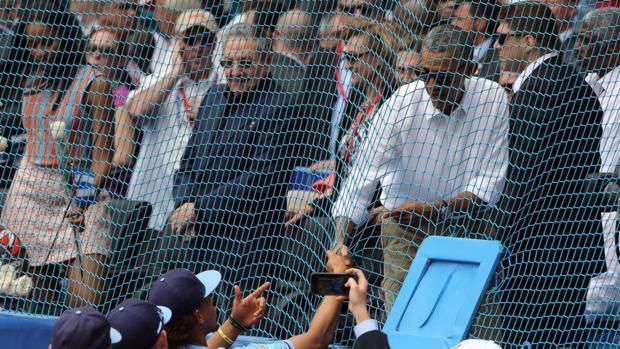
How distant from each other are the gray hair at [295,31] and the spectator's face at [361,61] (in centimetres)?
39

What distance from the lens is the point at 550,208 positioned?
5.64 m

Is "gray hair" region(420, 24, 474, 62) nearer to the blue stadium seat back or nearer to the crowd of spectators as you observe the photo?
the crowd of spectators

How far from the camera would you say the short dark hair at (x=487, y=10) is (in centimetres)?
616

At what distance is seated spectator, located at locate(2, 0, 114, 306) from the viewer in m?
7.02

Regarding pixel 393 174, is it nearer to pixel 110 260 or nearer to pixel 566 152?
pixel 566 152

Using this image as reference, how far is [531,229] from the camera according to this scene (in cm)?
567

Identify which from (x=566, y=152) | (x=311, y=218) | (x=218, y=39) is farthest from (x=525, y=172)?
(x=218, y=39)

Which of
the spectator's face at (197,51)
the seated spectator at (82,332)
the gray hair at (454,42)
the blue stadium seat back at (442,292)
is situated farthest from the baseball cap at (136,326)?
the spectator's face at (197,51)

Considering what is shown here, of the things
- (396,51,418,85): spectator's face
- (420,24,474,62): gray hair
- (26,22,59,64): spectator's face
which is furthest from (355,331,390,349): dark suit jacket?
(26,22,59,64): spectator's face

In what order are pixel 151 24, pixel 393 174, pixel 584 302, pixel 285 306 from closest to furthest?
pixel 584 302 → pixel 393 174 → pixel 285 306 → pixel 151 24

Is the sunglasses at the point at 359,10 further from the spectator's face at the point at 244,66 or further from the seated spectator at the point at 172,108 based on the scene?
the seated spectator at the point at 172,108

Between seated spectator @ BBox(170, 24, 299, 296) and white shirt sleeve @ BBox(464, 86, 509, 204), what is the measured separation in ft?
3.97

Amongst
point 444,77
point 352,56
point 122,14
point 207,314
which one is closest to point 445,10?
point 352,56

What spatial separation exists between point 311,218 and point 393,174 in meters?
0.60
